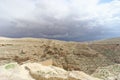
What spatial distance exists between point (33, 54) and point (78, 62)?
7050 millimetres

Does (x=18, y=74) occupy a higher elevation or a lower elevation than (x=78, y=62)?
higher

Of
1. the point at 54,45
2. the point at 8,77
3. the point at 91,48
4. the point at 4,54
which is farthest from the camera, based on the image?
the point at 91,48

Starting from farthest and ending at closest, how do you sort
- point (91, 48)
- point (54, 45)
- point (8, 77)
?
point (91, 48) < point (54, 45) < point (8, 77)

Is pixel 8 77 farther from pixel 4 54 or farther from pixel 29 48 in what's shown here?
pixel 29 48

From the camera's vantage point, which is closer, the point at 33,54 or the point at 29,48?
the point at 33,54

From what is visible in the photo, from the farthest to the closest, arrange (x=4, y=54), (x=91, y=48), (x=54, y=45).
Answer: (x=91, y=48) → (x=54, y=45) → (x=4, y=54)

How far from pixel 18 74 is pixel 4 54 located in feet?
111

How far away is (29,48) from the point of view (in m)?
45.0

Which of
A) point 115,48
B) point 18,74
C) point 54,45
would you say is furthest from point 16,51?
point 18,74

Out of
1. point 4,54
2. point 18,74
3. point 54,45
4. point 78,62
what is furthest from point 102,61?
point 18,74

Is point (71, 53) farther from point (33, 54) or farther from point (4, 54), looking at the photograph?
point (4, 54)

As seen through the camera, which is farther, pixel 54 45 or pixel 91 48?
pixel 91 48

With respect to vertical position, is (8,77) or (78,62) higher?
(8,77)

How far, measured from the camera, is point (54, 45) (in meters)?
44.4
